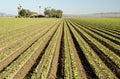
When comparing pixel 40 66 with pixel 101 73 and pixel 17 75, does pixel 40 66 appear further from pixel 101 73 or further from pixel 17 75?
pixel 101 73

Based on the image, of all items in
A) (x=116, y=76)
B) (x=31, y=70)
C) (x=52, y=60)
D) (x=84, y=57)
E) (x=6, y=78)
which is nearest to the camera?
(x=6, y=78)

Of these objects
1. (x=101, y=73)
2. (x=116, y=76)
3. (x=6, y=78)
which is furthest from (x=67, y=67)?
(x=6, y=78)

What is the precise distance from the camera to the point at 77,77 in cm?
757

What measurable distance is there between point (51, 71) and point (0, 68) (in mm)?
2132

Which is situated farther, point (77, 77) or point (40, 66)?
point (40, 66)

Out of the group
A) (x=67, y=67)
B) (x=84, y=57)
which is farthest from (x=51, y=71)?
(x=84, y=57)

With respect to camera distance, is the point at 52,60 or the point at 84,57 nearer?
the point at 52,60

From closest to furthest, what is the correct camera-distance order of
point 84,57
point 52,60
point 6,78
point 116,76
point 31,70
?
point 6,78
point 116,76
point 31,70
point 52,60
point 84,57

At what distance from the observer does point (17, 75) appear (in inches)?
308

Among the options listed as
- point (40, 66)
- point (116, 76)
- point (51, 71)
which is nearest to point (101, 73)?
point (116, 76)

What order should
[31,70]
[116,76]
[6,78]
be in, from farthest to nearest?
[31,70], [116,76], [6,78]

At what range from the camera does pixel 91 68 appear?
886 centimetres

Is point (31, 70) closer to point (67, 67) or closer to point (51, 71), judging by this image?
point (51, 71)

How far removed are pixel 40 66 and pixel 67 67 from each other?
1107 mm
